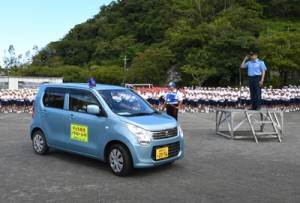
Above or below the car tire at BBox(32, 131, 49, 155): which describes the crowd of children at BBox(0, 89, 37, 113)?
above

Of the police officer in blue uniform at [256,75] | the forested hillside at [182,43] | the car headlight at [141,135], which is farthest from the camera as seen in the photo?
the forested hillside at [182,43]

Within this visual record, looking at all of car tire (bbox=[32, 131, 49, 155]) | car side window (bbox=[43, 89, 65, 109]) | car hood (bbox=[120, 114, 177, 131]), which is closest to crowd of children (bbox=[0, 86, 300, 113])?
car tire (bbox=[32, 131, 49, 155])

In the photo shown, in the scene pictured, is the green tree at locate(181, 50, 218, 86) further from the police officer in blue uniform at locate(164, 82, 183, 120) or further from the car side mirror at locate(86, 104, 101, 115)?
the car side mirror at locate(86, 104, 101, 115)

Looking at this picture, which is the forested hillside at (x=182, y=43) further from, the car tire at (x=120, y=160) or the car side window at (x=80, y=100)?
the car tire at (x=120, y=160)

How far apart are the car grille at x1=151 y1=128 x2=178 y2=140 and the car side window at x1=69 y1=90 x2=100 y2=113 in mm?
1477

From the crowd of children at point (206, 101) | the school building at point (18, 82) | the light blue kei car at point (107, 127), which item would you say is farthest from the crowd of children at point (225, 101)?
the school building at point (18, 82)

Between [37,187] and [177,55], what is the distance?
4658cm

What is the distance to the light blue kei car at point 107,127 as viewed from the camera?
664 centimetres

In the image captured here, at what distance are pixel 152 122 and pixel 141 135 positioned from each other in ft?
1.39

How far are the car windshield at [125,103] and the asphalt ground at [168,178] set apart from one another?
1.23 metres

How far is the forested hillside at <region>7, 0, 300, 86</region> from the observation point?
139 feet

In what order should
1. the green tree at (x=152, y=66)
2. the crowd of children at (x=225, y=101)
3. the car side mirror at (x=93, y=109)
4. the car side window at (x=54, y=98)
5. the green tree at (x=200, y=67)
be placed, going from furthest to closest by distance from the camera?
the green tree at (x=152, y=66) < the green tree at (x=200, y=67) < the crowd of children at (x=225, y=101) < the car side window at (x=54, y=98) < the car side mirror at (x=93, y=109)

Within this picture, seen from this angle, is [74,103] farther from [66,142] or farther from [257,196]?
[257,196]

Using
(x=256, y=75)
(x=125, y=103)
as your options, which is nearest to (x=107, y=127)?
(x=125, y=103)
